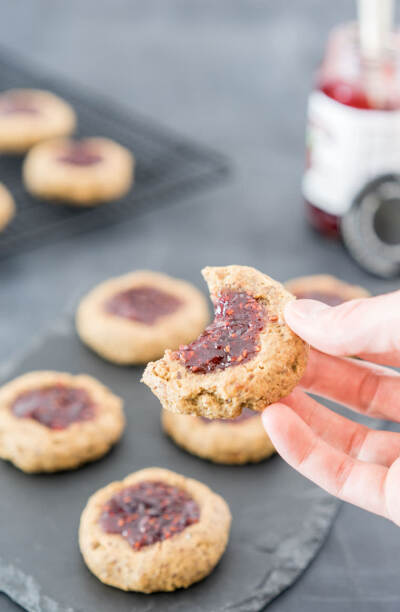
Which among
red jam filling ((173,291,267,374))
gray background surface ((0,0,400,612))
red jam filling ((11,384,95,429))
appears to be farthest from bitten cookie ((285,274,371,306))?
red jam filling ((173,291,267,374))

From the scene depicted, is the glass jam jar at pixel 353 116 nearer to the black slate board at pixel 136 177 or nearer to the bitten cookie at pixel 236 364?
the black slate board at pixel 136 177

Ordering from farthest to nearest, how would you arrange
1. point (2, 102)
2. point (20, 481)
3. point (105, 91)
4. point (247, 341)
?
point (105, 91)
point (2, 102)
point (20, 481)
point (247, 341)

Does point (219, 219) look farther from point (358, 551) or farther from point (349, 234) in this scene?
point (358, 551)


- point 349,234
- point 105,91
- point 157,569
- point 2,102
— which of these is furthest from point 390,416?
point 105,91

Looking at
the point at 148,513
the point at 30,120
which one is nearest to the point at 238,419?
the point at 148,513

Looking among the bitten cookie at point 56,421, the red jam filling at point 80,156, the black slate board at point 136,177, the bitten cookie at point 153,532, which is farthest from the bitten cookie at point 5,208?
the bitten cookie at point 153,532

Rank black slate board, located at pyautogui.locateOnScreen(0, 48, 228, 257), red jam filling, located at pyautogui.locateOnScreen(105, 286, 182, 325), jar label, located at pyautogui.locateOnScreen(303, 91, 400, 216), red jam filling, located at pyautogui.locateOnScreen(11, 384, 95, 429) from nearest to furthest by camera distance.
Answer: red jam filling, located at pyautogui.locateOnScreen(11, 384, 95, 429) < red jam filling, located at pyautogui.locateOnScreen(105, 286, 182, 325) < jar label, located at pyautogui.locateOnScreen(303, 91, 400, 216) < black slate board, located at pyautogui.locateOnScreen(0, 48, 228, 257)

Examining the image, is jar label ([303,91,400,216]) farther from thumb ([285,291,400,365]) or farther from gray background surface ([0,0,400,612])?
thumb ([285,291,400,365])
